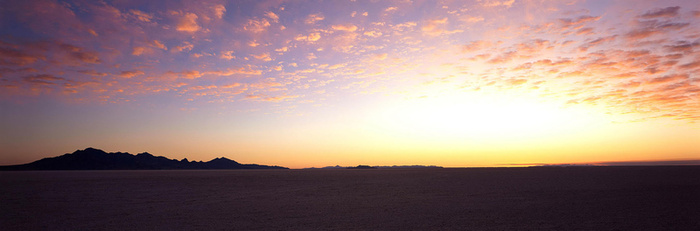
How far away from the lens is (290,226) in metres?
11.1

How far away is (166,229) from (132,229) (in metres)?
1.02

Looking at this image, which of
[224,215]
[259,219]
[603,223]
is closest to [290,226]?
[259,219]

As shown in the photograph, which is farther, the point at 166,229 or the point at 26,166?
the point at 26,166

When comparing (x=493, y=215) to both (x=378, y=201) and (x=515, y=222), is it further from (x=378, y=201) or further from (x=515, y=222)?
(x=378, y=201)

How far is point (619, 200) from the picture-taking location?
1683 centimetres

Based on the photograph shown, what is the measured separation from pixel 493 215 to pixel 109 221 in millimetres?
12717

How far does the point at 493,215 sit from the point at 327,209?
6.04 metres

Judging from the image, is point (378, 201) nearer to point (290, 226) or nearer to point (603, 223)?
point (290, 226)

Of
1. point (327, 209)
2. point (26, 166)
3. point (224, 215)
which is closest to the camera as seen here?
point (224, 215)

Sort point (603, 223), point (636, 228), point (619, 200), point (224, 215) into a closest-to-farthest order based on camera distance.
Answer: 1. point (636, 228)
2. point (603, 223)
3. point (224, 215)
4. point (619, 200)

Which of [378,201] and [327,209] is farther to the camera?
[378,201]

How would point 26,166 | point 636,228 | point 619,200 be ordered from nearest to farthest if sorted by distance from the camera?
point 636,228
point 619,200
point 26,166

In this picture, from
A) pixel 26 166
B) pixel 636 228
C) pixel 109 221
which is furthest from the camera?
pixel 26 166

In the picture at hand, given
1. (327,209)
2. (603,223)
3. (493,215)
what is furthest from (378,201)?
(603,223)
